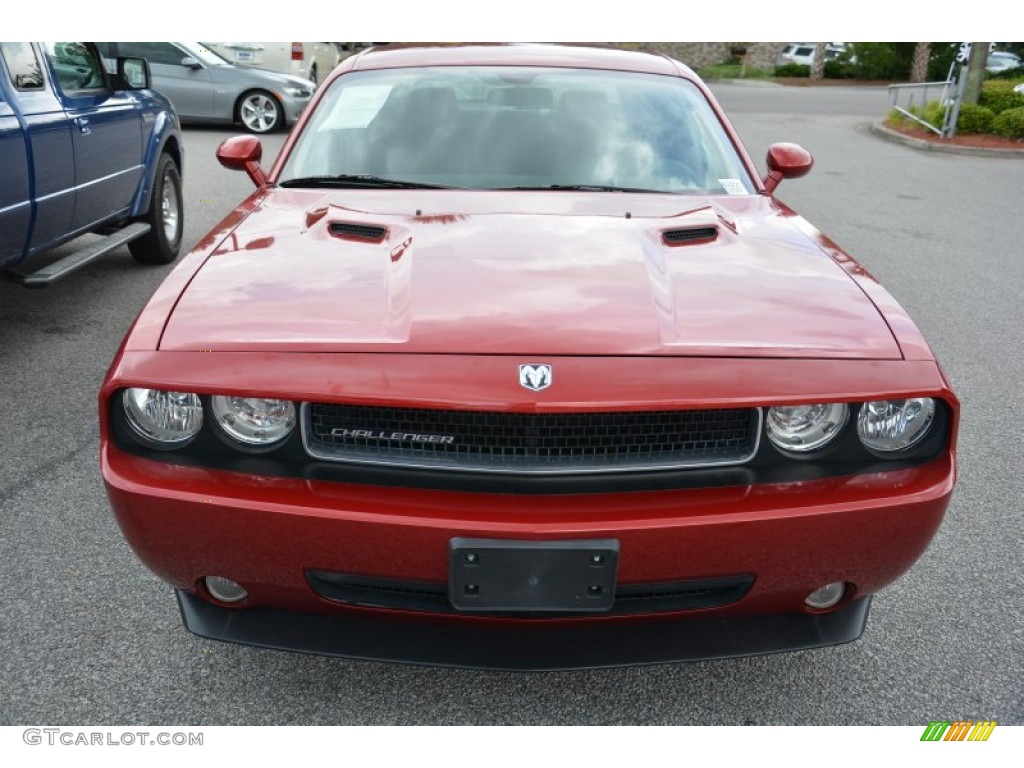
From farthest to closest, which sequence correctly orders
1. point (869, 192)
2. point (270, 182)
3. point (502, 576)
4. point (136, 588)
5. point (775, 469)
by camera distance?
1. point (869, 192)
2. point (270, 182)
3. point (136, 588)
4. point (775, 469)
5. point (502, 576)

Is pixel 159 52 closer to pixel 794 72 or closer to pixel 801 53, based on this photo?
pixel 794 72

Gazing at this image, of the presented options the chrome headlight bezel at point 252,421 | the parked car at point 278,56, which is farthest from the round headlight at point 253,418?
the parked car at point 278,56

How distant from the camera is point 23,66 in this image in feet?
15.1

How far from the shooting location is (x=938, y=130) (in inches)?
636

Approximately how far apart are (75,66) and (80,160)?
683 millimetres

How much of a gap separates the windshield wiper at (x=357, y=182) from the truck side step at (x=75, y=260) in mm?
1983

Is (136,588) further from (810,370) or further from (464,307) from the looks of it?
(810,370)

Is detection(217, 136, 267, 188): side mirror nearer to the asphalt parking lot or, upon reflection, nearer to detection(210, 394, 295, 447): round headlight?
the asphalt parking lot

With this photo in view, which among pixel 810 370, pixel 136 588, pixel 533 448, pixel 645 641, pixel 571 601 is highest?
pixel 810 370

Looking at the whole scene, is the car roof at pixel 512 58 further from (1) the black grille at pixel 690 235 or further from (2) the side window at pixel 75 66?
(2) the side window at pixel 75 66

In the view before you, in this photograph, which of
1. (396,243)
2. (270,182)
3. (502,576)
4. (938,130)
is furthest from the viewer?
(938,130)

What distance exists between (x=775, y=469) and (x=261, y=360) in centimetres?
112

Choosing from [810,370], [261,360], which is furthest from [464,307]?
[810,370]

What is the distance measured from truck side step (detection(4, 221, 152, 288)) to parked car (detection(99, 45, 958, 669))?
2664 mm
